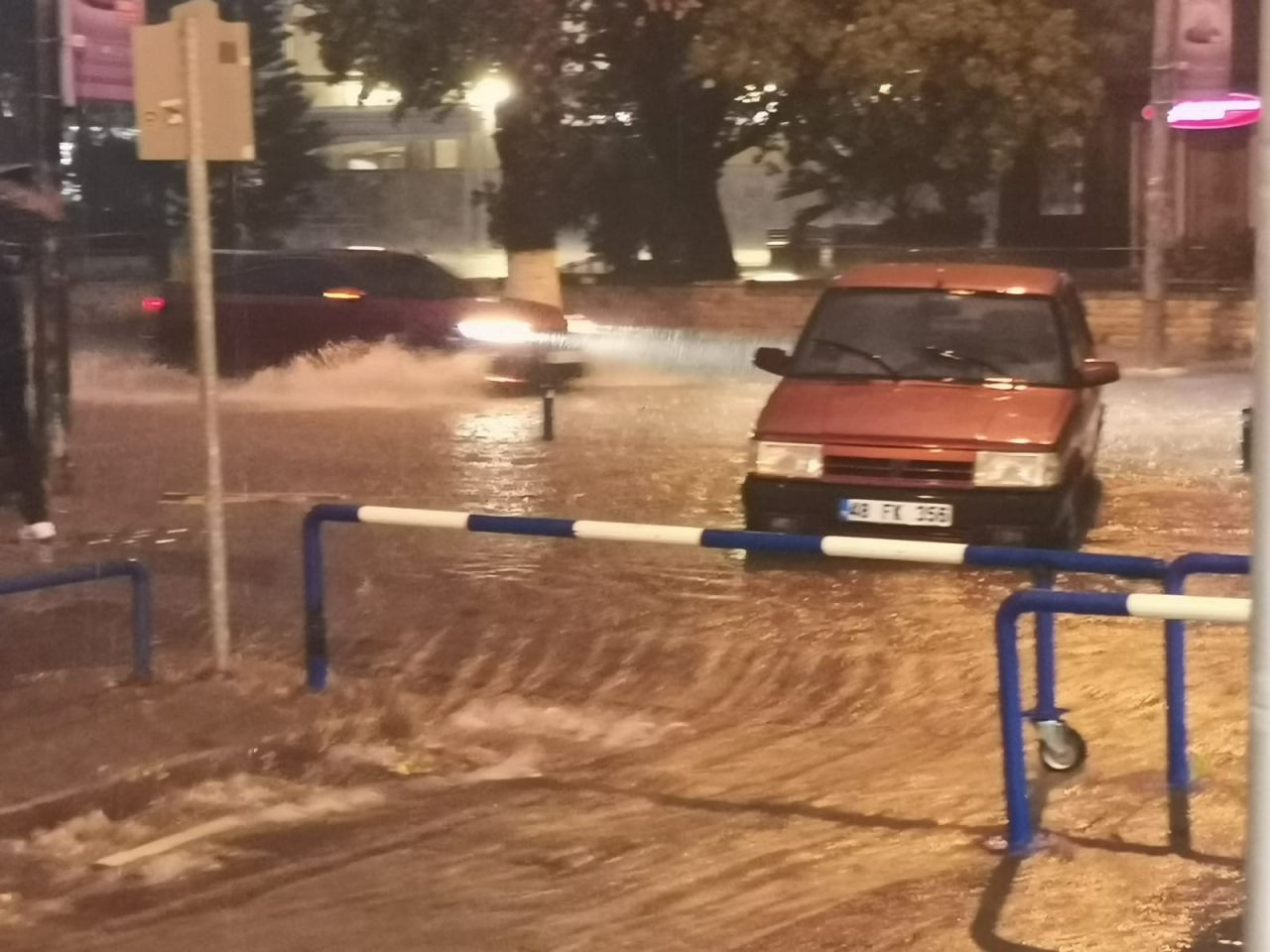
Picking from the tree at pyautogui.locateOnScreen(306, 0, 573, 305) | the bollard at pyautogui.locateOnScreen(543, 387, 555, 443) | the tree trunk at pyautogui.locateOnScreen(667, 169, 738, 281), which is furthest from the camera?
the tree trunk at pyautogui.locateOnScreen(667, 169, 738, 281)

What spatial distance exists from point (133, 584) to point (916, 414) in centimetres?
458

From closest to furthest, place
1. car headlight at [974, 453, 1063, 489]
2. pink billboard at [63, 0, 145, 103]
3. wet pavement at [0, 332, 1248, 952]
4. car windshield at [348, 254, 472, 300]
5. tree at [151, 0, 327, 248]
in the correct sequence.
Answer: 1. wet pavement at [0, 332, 1248, 952]
2. car headlight at [974, 453, 1063, 489]
3. pink billboard at [63, 0, 145, 103]
4. car windshield at [348, 254, 472, 300]
5. tree at [151, 0, 327, 248]

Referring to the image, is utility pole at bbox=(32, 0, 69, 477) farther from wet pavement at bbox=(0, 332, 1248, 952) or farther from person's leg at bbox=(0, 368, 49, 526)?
wet pavement at bbox=(0, 332, 1248, 952)

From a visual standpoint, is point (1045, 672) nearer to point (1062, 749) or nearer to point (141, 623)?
point (1062, 749)

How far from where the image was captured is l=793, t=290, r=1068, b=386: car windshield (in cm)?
1123

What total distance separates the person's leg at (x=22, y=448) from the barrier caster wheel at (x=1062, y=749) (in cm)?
654

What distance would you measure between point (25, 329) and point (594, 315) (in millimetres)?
17332

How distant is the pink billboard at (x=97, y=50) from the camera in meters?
14.7

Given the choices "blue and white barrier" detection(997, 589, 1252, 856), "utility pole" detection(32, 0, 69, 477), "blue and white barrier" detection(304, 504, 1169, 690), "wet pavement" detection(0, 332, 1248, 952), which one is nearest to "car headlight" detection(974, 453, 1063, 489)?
"wet pavement" detection(0, 332, 1248, 952)

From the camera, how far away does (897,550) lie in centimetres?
663

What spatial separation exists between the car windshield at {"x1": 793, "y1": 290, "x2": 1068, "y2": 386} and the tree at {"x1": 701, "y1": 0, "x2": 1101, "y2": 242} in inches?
518

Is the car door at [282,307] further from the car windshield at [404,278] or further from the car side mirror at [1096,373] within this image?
the car side mirror at [1096,373]

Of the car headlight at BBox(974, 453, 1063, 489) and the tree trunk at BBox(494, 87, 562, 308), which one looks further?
the tree trunk at BBox(494, 87, 562, 308)

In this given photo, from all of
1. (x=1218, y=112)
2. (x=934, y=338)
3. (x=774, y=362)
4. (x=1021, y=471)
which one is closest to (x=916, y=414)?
(x=1021, y=471)
